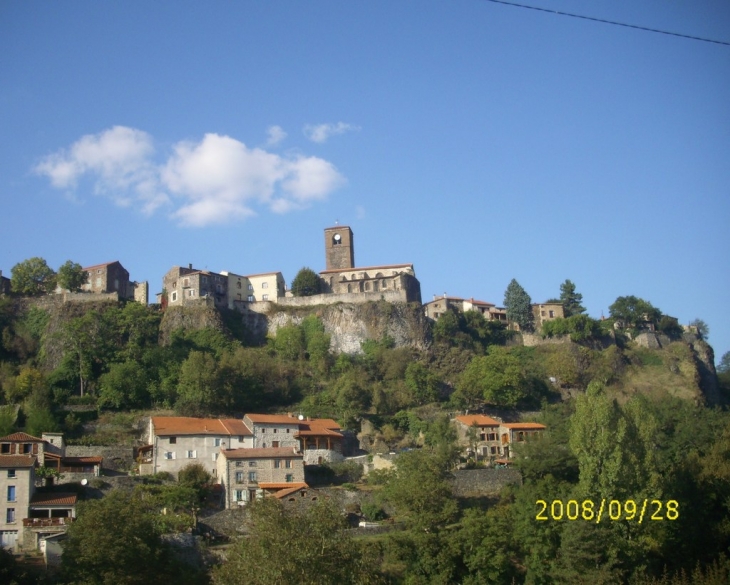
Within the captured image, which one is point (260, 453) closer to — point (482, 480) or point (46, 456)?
point (46, 456)

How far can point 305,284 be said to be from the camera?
301 feet

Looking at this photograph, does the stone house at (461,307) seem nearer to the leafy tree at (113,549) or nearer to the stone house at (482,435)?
the stone house at (482,435)

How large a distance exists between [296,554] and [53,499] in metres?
18.4

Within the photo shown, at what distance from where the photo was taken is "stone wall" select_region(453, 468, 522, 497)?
5553 cm

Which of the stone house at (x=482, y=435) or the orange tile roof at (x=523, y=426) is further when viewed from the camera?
the orange tile roof at (x=523, y=426)

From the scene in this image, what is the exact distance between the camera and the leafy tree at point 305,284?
9175 centimetres

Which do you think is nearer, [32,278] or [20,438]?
[20,438]

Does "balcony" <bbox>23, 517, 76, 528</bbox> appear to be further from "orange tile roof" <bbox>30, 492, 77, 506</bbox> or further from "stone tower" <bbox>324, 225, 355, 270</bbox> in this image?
"stone tower" <bbox>324, 225, 355, 270</bbox>

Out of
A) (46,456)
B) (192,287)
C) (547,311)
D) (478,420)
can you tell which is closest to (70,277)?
(192,287)

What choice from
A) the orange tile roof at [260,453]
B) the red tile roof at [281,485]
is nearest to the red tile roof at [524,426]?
the orange tile roof at [260,453]

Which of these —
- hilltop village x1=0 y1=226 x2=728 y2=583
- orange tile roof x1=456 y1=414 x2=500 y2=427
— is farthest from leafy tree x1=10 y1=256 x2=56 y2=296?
orange tile roof x1=456 y1=414 x2=500 y2=427

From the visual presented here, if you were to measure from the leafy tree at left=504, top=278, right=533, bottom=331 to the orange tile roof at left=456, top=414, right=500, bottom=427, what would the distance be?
25.2m

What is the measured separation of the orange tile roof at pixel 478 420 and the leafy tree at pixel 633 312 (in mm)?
33003

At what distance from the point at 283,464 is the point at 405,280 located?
36.8m
